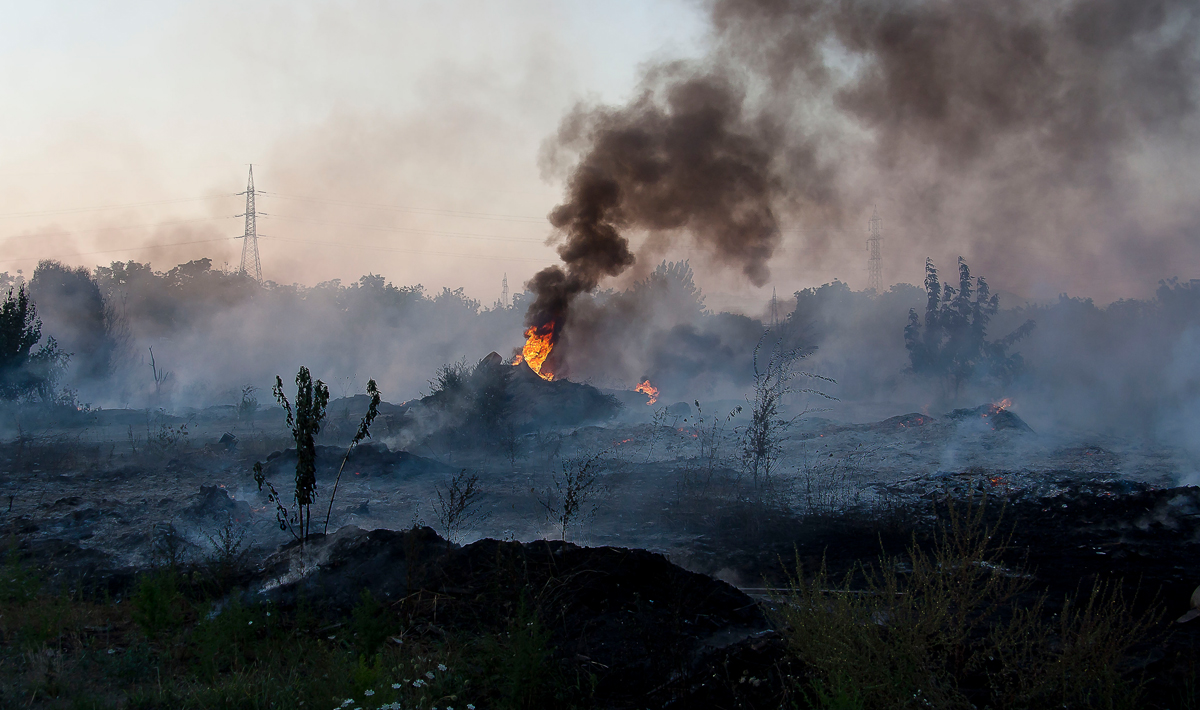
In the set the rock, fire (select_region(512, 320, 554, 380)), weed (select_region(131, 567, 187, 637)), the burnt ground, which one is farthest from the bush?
the rock

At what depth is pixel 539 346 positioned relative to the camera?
82.8 ft

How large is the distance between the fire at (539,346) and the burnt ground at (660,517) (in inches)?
257

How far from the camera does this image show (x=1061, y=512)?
999 cm

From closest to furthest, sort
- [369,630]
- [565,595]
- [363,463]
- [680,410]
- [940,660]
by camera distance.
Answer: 1. [940,660]
2. [369,630]
3. [565,595]
4. [363,463]
5. [680,410]

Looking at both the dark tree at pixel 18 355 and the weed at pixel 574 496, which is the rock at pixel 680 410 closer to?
the weed at pixel 574 496

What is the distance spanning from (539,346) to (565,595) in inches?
780

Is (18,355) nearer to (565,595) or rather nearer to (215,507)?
(215,507)

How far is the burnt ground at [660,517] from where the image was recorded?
522 centimetres

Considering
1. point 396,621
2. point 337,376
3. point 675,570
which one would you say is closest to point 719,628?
point 675,570

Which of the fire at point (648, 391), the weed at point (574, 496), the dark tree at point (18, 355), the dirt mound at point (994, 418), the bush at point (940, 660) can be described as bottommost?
the weed at point (574, 496)

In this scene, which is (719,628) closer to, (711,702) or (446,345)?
(711,702)

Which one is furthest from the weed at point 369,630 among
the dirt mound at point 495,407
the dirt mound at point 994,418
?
the dirt mound at point 994,418

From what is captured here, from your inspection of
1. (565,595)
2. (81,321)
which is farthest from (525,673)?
(81,321)

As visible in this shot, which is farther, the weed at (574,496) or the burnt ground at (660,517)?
the weed at (574,496)
